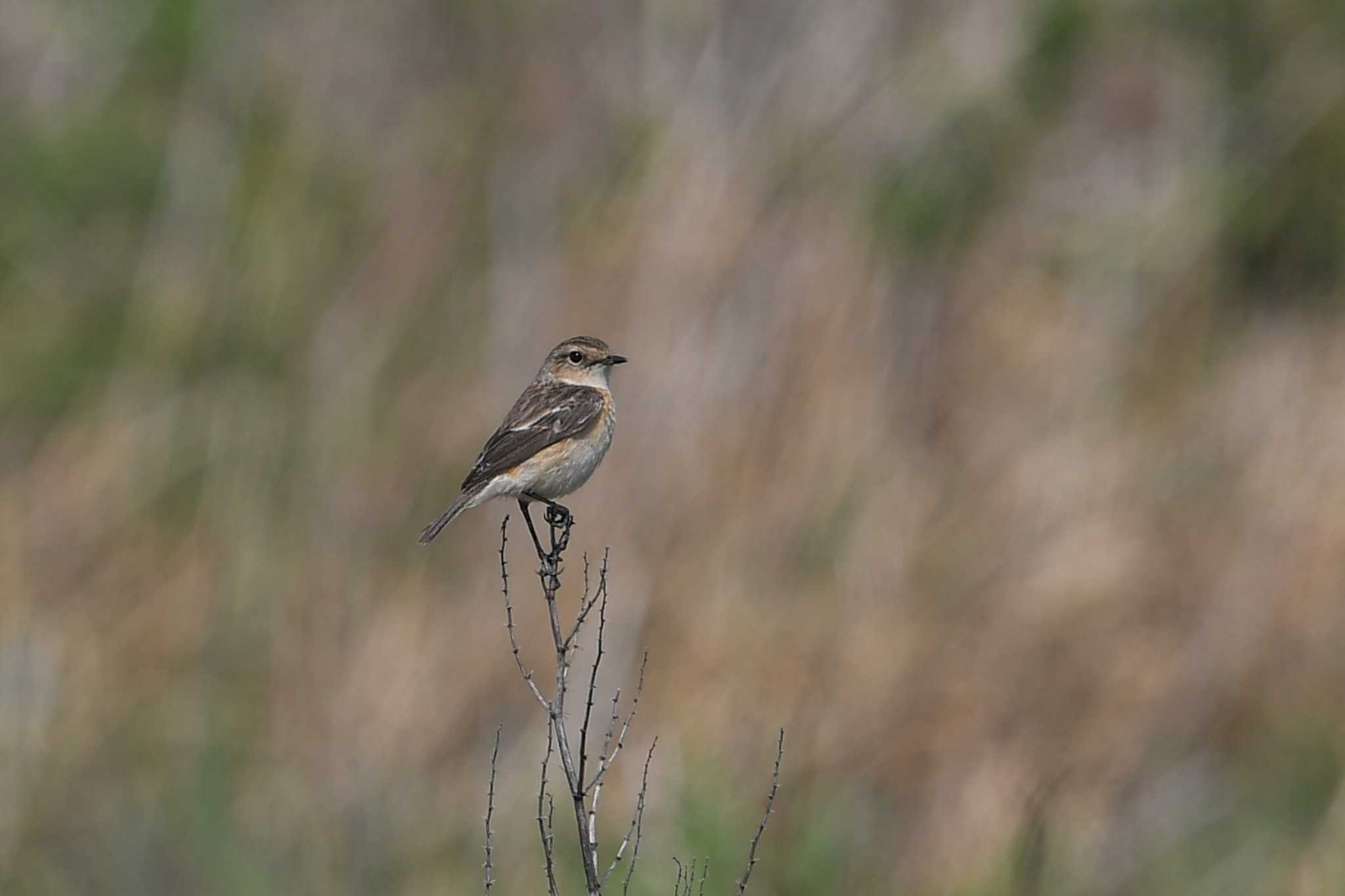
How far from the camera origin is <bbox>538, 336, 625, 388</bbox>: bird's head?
5680mm

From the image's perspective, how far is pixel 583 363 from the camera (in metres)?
5.70

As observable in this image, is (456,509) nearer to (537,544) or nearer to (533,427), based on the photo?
(533,427)

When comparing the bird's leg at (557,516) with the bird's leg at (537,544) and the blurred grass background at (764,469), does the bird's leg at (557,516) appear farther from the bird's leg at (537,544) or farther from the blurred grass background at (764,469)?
the blurred grass background at (764,469)

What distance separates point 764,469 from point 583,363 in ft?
9.10

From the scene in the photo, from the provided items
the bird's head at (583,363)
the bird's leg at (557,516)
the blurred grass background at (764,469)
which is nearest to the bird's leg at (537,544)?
the bird's leg at (557,516)

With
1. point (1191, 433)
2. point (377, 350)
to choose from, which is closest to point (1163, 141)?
point (1191, 433)

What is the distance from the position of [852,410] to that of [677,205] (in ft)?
4.34

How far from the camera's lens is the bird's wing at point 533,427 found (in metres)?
5.12

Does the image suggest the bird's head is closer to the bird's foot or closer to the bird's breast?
the bird's breast

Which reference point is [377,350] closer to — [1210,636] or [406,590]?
[406,590]

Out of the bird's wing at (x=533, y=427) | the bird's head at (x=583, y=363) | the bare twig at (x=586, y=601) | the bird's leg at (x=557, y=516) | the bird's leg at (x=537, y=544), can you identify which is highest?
the bird's head at (x=583, y=363)

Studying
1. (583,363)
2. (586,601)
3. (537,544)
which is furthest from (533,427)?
(586,601)

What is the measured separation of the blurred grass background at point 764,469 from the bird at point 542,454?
6.45ft

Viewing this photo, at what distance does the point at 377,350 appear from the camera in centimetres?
914
